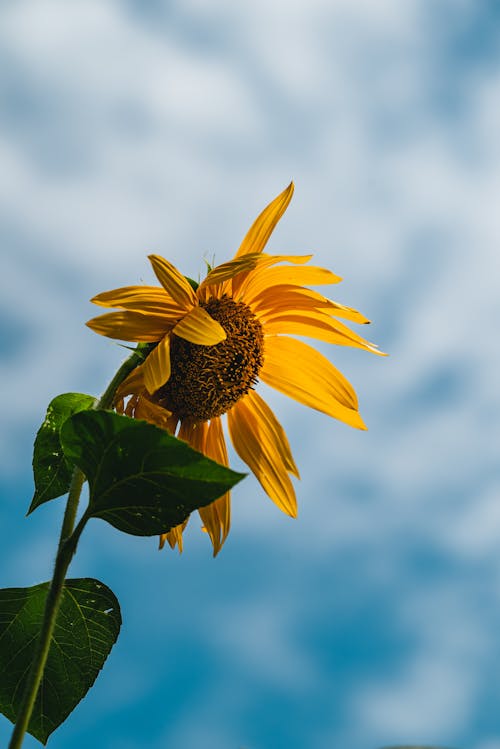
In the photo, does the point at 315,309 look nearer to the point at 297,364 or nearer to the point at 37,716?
the point at 297,364

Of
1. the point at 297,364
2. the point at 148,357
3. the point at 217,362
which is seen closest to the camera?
the point at 148,357

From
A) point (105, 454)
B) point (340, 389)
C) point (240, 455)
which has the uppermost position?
point (340, 389)

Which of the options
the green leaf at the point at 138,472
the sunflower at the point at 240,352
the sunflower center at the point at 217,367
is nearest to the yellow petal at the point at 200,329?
the sunflower at the point at 240,352

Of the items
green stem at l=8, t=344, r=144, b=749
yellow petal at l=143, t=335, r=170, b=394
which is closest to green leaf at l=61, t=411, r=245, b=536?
green stem at l=8, t=344, r=144, b=749

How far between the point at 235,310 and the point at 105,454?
641 mm

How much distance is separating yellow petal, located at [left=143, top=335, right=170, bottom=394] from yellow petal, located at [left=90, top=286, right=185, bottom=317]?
83 millimetres

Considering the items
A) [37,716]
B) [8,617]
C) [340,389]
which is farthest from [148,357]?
[37,716]

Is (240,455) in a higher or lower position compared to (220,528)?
higher

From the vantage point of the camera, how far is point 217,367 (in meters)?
1.71

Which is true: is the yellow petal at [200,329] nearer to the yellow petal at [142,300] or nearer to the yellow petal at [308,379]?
the yellow petal at [142,300]

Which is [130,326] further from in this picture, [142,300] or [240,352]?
[240,352]

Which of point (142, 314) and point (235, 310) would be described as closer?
point (142, 314)

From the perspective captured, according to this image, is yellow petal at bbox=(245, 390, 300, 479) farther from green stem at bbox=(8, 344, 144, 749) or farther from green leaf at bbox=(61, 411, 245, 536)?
green leaf at bbox=(61, 411, 245, 536)

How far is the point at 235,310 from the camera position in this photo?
181 centimetres
